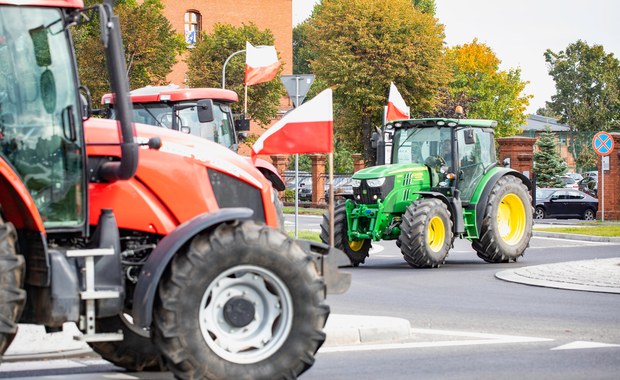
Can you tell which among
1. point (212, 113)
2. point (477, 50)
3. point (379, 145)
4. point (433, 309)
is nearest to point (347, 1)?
point (477, 50)

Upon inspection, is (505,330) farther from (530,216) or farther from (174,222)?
(530,216)

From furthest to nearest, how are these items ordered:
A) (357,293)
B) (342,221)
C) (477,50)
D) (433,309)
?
(477,50) → (342,221) → (357,293) → (433,309)

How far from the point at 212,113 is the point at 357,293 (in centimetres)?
411

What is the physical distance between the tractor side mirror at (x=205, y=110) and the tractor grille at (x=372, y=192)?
374cm

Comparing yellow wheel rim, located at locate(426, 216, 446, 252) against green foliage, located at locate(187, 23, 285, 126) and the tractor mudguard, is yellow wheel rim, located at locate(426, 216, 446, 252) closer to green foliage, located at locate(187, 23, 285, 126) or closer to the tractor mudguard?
the tractor mudguard

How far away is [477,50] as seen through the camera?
95.0 meters

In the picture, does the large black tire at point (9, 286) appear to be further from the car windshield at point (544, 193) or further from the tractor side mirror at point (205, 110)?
the car windshield at point (544, 193)

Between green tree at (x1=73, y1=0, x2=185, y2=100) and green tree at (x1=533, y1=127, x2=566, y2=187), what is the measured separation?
2008 centimetres

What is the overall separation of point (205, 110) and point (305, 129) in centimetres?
736

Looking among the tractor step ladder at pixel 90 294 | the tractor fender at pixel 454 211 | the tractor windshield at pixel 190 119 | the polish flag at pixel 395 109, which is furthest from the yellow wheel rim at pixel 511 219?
the tractor step ladder at pixel 90 294

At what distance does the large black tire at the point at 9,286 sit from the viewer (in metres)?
7.31

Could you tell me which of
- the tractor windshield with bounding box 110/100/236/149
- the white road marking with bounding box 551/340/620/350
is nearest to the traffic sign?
the tractor windshield with bounding box 110/100/236/149

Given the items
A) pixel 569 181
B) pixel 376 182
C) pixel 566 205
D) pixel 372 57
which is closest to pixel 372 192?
pixel 376 182

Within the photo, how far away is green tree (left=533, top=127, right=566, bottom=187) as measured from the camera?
63594 millimetres
